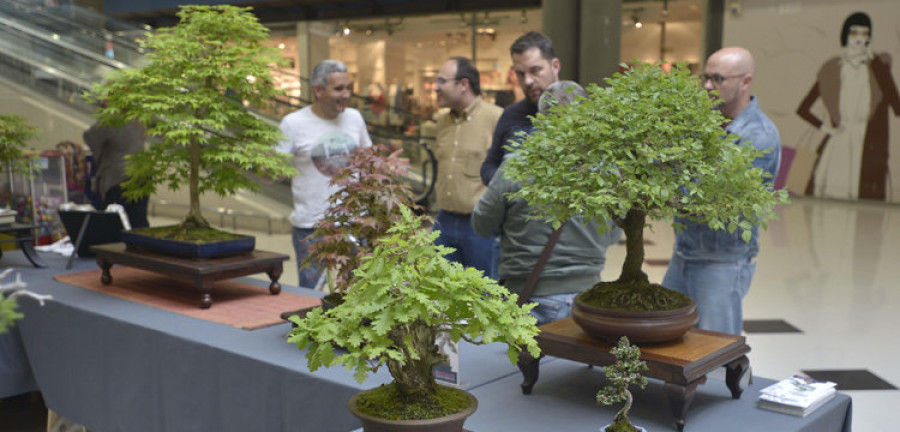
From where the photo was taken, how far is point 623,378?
1.60 m

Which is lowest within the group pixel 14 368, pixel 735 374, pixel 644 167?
pixel 14 368

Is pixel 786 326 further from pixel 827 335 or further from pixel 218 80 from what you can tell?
pixel 218 80

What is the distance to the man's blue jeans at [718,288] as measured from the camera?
8.52 ft

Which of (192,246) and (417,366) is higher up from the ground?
(417,366)

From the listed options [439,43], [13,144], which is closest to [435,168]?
[13,144]

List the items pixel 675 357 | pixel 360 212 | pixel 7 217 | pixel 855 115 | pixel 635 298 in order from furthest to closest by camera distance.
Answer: pixel 855 115
pixel 7 217
pixel 360 212
pixel 635 298
pixel 675 357

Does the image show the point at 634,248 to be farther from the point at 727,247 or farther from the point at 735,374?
the point at 727,247

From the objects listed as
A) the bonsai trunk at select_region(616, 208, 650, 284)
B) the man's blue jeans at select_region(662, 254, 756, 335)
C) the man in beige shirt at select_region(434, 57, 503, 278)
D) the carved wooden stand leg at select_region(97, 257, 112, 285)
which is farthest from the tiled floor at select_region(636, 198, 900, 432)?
the carved wooden stand leg at select_region(97, 257, 112, 285)

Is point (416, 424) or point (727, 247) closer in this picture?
point (416, 424)

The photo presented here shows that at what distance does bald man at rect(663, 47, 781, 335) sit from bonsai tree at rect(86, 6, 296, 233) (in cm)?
152

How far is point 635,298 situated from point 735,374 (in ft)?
1.02

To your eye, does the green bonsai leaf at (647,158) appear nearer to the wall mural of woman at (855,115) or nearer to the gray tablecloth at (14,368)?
the gray tablecloth at (14,368)

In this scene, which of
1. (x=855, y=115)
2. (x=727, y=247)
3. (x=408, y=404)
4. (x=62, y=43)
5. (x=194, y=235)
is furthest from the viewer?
(x=855, y=115)

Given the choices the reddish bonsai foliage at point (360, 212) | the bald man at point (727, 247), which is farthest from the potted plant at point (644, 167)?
the bald man at point (727, 247)
